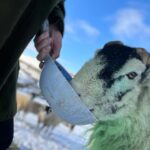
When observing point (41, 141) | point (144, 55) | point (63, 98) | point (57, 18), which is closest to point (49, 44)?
point (57, 18)

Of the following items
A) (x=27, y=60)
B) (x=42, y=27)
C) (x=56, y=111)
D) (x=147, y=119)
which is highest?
(x=27, y=60)

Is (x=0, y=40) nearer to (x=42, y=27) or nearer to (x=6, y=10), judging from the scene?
(x=6, y=10)

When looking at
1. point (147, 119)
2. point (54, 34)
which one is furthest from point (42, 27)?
point (147, 119)

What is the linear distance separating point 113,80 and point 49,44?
1.46ft

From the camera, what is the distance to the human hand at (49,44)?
2.04 m

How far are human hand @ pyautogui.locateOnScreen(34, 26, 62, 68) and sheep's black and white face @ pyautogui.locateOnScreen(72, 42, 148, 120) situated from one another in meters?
0.32

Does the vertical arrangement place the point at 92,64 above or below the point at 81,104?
above

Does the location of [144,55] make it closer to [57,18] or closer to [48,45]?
[48,45]

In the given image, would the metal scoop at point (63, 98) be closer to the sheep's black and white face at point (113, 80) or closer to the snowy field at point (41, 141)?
the sheep's black and white face at point (113, 80)

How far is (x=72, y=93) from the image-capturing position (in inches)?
68.3

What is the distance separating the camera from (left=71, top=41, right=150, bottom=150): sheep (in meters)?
1.71

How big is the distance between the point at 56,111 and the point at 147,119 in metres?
0.30

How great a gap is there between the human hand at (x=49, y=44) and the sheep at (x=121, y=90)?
0.31 m

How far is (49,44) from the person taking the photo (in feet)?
6.85
